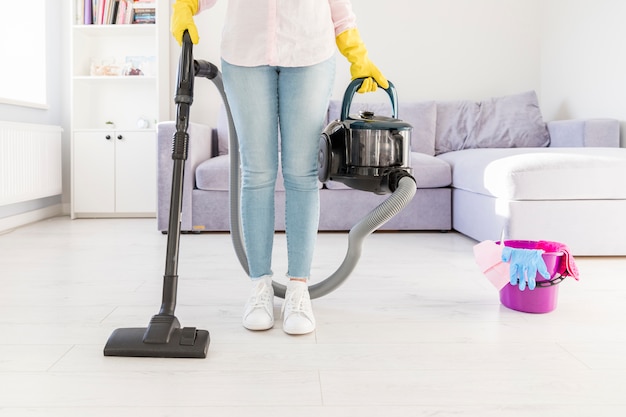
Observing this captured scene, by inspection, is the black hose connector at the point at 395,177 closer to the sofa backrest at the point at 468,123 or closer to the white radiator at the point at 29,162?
the sofa backrest at the point at 468,123

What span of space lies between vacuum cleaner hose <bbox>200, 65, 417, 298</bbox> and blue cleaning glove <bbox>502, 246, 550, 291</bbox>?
0.47 meters

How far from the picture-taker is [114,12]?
394cm

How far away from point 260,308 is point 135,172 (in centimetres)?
267

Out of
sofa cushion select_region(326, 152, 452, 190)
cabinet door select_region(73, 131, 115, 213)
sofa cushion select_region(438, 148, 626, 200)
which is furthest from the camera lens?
cabinet door select_region(73, 131, 115, 213)

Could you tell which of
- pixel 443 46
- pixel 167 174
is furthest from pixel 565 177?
pixel 443 46

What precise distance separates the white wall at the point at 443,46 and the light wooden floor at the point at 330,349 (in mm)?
2124

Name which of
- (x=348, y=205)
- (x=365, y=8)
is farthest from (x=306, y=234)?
(x=365, y=8)

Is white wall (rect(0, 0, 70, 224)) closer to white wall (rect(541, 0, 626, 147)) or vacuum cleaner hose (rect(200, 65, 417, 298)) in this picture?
vacuum cleaner hose (rect(200, 65, 417, 298))

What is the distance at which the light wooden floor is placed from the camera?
1068mm

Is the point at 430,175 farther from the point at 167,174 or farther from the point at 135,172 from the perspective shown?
the point at 135,172

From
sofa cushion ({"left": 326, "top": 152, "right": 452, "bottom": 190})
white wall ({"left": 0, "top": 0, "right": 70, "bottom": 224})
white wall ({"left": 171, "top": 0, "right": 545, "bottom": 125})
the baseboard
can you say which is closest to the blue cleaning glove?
sofa cushion ({"left": 326, "top": 152, "right": 452, "bottom": 190})

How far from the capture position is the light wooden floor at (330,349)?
107cm

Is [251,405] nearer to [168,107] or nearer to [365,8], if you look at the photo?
[168,107]

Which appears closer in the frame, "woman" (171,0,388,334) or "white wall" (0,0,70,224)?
"woman" (171,0,388,334)
